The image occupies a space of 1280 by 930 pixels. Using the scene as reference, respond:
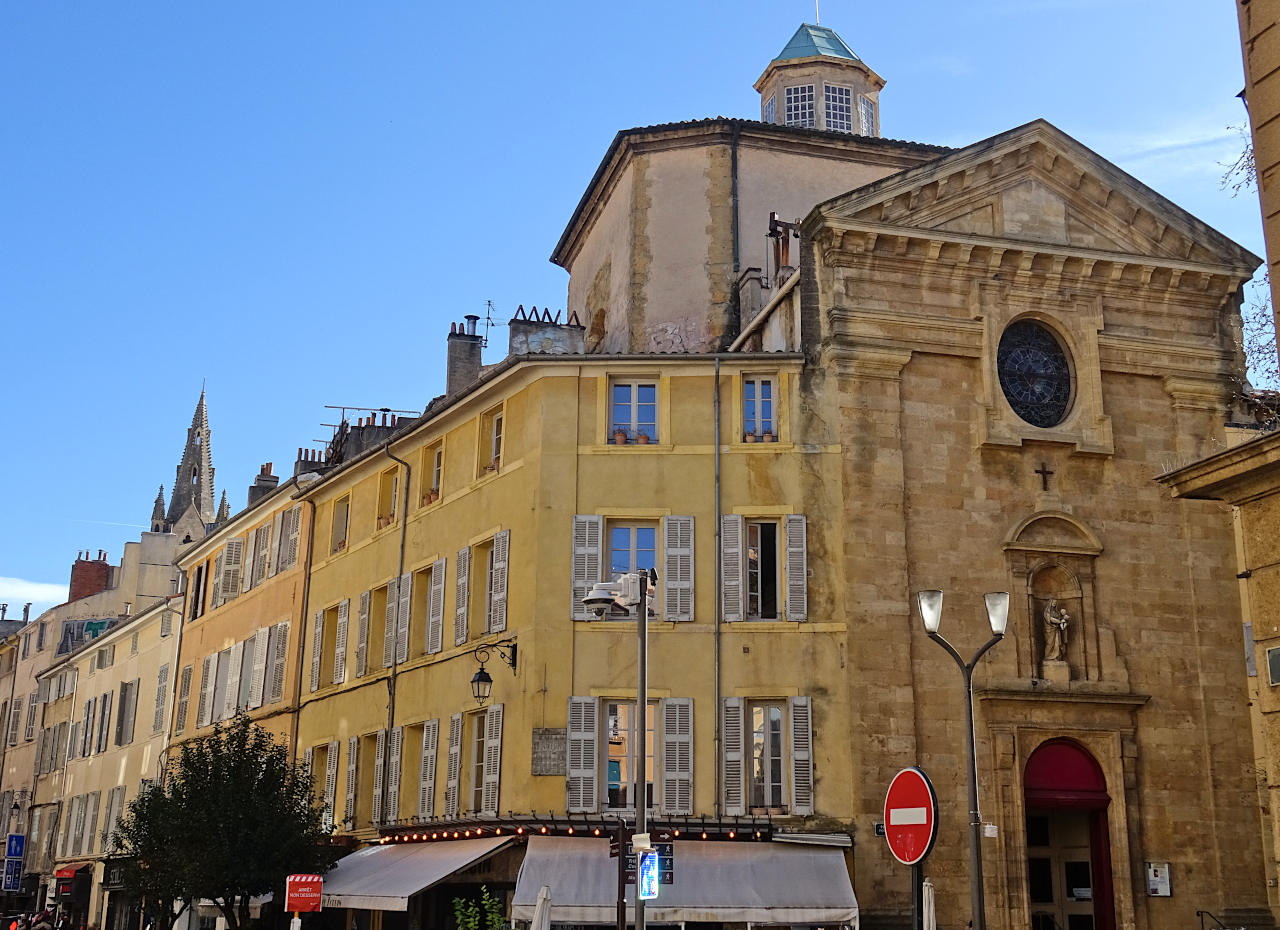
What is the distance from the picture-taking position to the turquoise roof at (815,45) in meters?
36.0

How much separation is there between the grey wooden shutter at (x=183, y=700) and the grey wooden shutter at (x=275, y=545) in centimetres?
552

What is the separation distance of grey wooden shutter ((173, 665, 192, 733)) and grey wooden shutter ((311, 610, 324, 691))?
26.4 feet

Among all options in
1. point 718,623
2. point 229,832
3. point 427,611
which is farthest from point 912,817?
point 229,832

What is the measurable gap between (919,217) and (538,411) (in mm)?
6866

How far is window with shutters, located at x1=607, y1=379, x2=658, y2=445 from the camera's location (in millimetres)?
24156

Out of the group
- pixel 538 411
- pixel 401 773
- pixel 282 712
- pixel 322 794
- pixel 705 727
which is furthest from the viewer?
pixel 282 712

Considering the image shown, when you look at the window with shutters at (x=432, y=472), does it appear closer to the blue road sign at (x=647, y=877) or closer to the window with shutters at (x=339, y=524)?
the window with shutters at (x=339, y=524)

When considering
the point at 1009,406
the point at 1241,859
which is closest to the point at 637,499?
the point at 1009,406

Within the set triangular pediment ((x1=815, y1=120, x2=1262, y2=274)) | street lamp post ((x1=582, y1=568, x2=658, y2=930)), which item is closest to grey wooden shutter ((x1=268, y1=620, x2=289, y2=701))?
triangular pediment ((x1=815, y1=120, x2=1262, y2=274))

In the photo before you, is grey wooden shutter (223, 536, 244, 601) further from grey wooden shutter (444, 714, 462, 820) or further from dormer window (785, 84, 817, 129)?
dormer window (785, 84, 817, 129)

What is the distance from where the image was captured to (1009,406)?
965 inches

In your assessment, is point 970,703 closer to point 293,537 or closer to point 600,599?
point 600,599

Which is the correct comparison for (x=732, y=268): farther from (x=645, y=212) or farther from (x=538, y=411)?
(x=538, y=411)

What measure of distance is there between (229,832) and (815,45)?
73.1 feet
